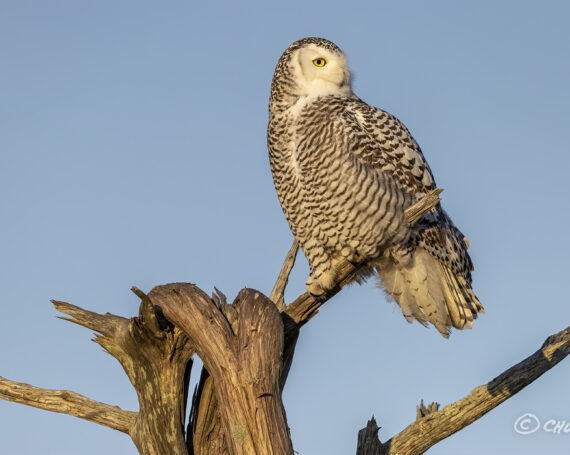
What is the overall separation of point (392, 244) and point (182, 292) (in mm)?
1907

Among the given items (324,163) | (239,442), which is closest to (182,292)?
(239,442)

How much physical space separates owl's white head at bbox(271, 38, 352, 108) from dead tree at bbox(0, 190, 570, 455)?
5.14ft

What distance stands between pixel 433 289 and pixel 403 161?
1.21 metres

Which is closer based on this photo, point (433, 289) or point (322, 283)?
point (322, 283)

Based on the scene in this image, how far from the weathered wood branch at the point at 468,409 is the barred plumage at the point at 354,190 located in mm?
676

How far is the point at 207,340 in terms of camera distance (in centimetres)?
569

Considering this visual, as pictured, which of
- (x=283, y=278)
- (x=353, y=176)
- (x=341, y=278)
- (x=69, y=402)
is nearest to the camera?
(x=69, y=402)

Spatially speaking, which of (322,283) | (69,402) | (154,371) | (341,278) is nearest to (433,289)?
(341,278)

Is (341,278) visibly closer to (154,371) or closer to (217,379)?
Result: (217,379)

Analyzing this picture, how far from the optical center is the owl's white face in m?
6.93

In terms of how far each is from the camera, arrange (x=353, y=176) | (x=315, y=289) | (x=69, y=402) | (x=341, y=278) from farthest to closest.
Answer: (x=341, y=278), (x=315, y=289), (x=353, y=176), (x=69, y=402)

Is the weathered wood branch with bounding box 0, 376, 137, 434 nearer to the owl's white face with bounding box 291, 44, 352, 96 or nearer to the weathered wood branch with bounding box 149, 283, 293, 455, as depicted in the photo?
the weathered wood branch with bounding box 149, 283, 293, 455

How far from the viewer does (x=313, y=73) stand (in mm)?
6977

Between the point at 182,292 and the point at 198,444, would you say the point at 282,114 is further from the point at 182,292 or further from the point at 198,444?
the point at 198,444
